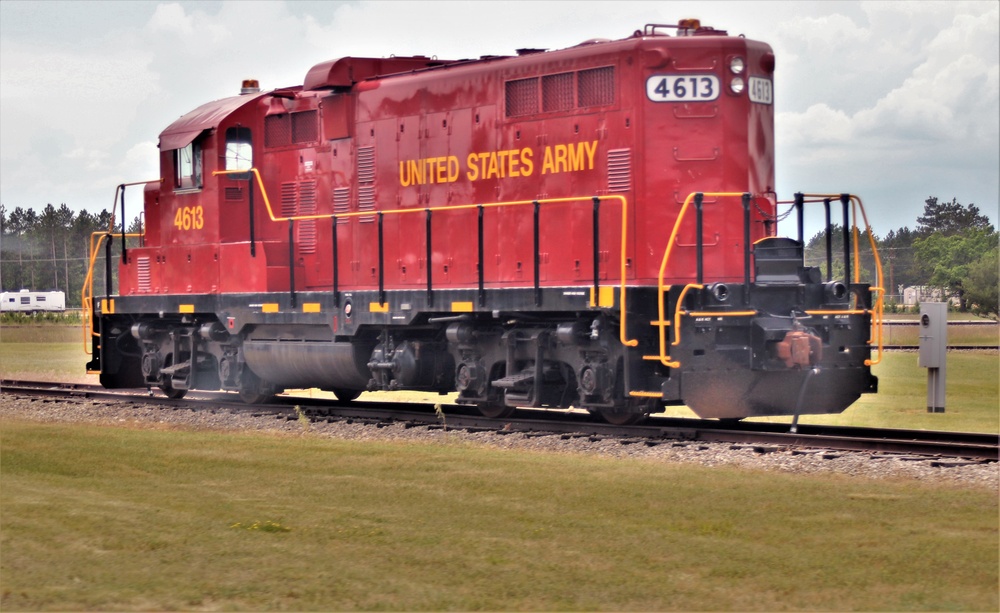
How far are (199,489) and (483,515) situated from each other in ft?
8.28

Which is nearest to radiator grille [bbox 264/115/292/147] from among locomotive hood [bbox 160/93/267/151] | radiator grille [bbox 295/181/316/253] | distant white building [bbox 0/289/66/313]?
locomotive hood [bbox 160/93/267/151]

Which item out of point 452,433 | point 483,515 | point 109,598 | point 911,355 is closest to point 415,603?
point 109,598

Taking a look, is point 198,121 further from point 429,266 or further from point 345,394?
point 429,266

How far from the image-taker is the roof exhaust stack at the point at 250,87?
1836 centimetres

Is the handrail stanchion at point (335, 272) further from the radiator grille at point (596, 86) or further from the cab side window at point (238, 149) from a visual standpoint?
the radiator grille at point (596, 86)

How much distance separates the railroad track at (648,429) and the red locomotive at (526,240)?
1.04ft

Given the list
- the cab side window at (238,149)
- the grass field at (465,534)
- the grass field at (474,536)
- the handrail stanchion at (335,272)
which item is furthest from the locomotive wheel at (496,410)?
the cab side window at (238,149)

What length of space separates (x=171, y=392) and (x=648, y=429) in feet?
29.7

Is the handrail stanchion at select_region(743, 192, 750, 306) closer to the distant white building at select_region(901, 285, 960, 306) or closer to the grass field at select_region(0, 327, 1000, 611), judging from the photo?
the grass field at select_region(0, 327, 1000, 611)

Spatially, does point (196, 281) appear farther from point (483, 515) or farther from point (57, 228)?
point (57, 228)

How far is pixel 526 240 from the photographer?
14.3m

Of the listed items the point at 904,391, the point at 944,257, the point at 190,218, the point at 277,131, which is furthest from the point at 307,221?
the point at 944,257

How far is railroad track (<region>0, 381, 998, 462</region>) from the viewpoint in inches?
463

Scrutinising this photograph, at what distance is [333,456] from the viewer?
11.9 meters
